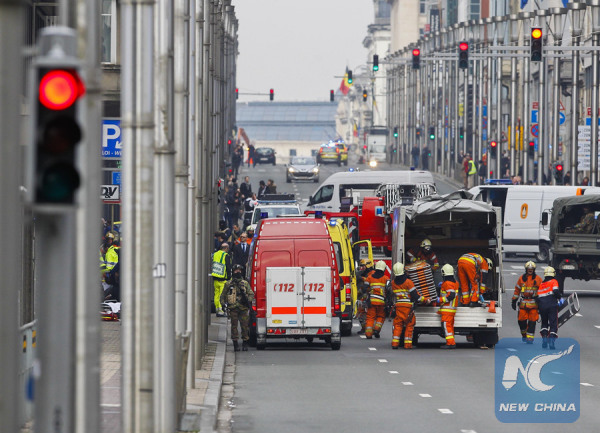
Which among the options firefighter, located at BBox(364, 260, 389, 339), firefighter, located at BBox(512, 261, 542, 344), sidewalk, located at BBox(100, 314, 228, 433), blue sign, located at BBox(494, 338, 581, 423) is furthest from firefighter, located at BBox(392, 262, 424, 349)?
sidewalk, located at BBox(100, 314, 228, 433)

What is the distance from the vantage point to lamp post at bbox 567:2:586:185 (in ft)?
187

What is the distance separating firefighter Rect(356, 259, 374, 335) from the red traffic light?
21.4m

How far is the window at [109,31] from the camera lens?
94.4 ft

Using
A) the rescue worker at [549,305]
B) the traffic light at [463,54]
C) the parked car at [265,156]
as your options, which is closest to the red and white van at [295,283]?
the rescue worker at [549,305]

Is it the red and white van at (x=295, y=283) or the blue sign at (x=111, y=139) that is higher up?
the blue sign at (x=111, y=139)

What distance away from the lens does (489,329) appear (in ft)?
84.7

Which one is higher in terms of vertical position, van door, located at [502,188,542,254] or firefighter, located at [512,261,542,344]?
van door, located at [502,188,542,254]

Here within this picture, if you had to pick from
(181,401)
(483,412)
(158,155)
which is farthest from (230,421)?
(158,155)

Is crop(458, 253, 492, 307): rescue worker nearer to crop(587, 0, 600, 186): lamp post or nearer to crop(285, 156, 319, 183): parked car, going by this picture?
crop(587, 0, 600, 186): lamp post

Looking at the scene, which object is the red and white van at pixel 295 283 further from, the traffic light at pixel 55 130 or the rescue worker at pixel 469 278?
the traffic light at pixel 55 130

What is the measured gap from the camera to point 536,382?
2008cm

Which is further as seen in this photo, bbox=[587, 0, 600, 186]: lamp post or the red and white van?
bbox=[587, 0, 600, 186]: lamp post

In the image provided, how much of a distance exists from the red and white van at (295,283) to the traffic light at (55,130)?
1832 cm

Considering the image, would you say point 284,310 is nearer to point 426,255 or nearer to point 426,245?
point 426,245
